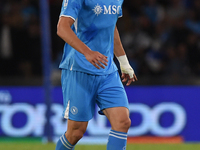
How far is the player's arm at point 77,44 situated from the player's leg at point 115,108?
1.61ft

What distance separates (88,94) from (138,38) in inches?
213

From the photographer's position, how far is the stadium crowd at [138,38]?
859 centimetres

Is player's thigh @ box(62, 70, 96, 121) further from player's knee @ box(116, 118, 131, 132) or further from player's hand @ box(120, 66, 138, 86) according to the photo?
player's hand @ box(120, 66, 138, 86)

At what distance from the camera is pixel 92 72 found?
12.4 feet

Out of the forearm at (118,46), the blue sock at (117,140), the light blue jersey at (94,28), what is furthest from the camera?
the forearm at (118,46)

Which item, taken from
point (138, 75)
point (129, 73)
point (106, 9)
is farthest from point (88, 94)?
point (138, 75)

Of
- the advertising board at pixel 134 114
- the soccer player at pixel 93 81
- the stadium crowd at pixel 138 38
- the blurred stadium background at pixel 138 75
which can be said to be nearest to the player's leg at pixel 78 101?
the soccer player at pixel 93 81

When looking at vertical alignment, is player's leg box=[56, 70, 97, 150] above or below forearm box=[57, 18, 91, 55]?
below

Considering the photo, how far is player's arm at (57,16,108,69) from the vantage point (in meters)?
3.29

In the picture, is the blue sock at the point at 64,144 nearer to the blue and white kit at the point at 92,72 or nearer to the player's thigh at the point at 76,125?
the player's thigh at the point at 76,125

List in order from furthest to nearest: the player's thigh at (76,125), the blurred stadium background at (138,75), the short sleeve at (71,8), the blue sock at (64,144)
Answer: the blurred stadium background at (138,75) < the blue sock at (64,144) < the player's thigh at (76,125) < the short sleeve at (71,8)

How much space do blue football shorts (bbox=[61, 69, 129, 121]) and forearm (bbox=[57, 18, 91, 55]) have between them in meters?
0.48

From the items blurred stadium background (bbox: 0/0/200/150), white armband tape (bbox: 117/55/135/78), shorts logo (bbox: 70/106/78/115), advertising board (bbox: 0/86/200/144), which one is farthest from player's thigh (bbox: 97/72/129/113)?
advertising board (bbox: 0/86/200/144)

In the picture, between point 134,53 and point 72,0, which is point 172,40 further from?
point 72,0
